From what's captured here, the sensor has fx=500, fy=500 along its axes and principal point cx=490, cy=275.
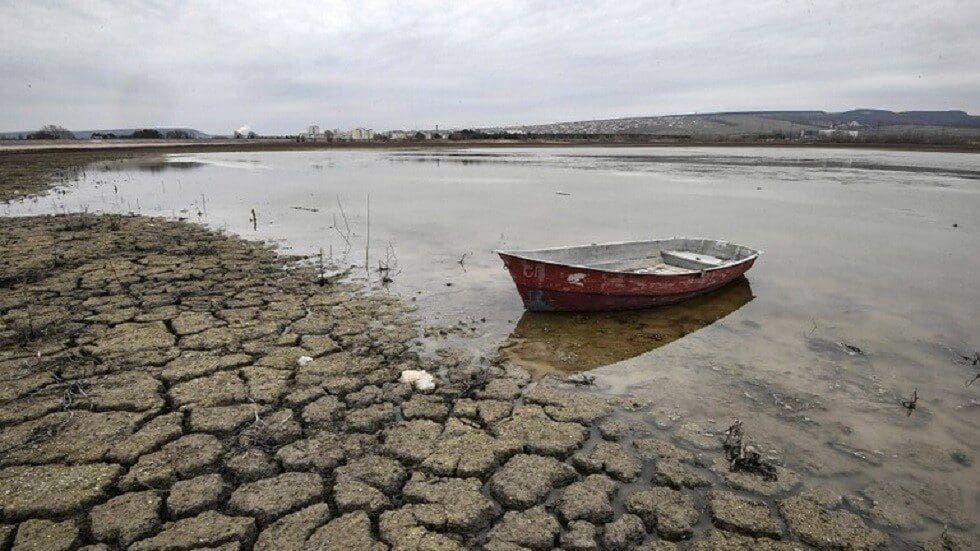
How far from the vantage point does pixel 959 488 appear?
13.1 ft

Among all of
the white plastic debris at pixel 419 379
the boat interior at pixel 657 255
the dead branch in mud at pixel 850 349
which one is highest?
the boat interior at pixel 657 255

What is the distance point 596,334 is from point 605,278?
2.71ft

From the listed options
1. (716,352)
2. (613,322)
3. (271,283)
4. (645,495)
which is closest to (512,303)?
(613,322)

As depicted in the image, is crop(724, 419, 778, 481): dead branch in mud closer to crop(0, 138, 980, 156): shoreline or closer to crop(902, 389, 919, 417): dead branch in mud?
crop(902, 389, 919, 417): dead branch in mud

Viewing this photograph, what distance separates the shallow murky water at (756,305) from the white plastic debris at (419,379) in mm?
1138

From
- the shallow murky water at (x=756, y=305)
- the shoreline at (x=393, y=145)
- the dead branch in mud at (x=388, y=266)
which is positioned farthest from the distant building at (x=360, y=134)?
the dead branch in mud at (x=388, y=266)

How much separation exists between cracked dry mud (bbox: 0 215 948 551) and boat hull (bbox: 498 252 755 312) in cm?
195

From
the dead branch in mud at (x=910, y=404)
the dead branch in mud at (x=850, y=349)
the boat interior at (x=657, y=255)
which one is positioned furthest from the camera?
the boat interior at (x=657, y=255)

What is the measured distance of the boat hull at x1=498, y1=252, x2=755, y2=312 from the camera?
23.5 feet

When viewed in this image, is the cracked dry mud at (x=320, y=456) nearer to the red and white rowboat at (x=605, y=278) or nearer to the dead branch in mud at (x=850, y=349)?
the red and white rowboat at (x=605, y=278)

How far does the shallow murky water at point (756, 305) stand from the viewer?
4.74 meters

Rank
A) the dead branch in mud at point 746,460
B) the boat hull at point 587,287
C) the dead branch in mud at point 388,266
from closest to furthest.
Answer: the dead branch in mud at point 746,460
the boat hull at point 587,287
the dead branch in mud at point 388,266

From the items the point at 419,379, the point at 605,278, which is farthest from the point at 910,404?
the point at 419,379

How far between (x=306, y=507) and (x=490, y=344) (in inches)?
135
